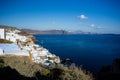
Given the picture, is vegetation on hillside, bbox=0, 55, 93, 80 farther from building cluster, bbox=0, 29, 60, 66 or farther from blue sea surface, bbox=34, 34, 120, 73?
blue sea surface, bbox=34, 34, 120, 73

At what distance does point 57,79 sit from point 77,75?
0.88 m

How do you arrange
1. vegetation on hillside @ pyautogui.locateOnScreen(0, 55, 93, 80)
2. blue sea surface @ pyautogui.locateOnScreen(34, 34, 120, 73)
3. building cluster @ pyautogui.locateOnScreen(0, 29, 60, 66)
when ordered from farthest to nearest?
blue sea surface @ pyautogui.locateOnScreen(34, 34, 120, 73), building cluster @ pyautogui.locateOnScreen(0, 29, 60, 66), vegetation on hillside @ pyautogui.locateOnScreen(0, 55, 93, 80)

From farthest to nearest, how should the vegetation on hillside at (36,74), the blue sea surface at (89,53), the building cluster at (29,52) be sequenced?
the blue sea surface at (89,53) → the building cluster at (29,52) → the vegetation on hillside at (36,74)

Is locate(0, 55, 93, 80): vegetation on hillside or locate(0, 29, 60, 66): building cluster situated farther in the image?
locate(0, 29, 60, 66): building cluster

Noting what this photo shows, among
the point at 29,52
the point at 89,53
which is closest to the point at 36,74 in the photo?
the point at 29,52

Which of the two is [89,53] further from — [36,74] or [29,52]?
[36,74]

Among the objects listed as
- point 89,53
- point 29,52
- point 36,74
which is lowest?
point 89,53

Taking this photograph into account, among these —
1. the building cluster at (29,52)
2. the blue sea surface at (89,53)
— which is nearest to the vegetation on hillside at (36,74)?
the building cluster at (29,52)

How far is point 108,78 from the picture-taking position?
28.4ft

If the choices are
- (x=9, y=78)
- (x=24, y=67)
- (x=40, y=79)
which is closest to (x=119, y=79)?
(x=40, y=79)

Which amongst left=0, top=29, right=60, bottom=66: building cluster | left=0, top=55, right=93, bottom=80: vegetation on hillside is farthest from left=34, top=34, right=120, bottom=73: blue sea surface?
left=0, top=55, right=93, bottom=80: vegetation on hillside

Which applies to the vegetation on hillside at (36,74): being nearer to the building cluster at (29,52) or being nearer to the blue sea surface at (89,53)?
the building cluster at (29,52)

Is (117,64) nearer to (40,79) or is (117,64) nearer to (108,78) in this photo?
(108,78)

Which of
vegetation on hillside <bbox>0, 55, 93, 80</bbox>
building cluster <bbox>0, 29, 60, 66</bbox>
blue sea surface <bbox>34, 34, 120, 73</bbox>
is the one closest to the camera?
vegetation on hillside <bbox>0, 55, 93, 80</bbox>
